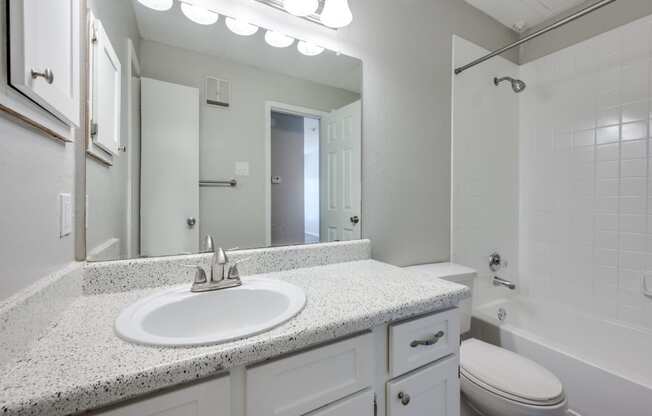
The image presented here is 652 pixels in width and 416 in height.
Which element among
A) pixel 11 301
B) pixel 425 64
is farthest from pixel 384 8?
pixel 11 301

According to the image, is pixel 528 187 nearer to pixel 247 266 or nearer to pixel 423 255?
pixel 423 255

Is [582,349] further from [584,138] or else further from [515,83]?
[515,83]

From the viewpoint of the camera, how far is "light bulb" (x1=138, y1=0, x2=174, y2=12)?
93 cm

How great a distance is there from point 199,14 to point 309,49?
0.45 m

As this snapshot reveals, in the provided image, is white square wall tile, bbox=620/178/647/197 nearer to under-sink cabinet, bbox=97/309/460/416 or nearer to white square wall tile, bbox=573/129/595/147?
white square wall tile, bbox=573/129/595/147

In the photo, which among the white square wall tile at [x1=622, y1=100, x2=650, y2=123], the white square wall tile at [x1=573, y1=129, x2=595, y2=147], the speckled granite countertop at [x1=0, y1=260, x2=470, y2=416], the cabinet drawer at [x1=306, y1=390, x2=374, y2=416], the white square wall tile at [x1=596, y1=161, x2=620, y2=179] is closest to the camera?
the speckled granite countertop at [x1=0, y1=260, x2=470, y2=416]

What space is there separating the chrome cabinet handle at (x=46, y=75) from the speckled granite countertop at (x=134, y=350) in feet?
1.63

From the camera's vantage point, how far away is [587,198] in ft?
5.69

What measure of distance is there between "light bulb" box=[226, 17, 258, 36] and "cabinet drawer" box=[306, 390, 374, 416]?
1284 millimetres

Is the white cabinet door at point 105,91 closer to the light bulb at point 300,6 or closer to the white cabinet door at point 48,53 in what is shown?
the white cabinet door at point 48,53

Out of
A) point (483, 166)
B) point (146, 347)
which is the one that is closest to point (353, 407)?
point (146, 347)

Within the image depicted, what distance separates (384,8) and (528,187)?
1.60 meters

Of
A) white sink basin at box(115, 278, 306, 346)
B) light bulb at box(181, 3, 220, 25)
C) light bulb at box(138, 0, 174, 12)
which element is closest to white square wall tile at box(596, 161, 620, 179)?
white sink basin at box(115, 278, 306, 346)

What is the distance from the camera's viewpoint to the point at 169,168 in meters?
0.99
